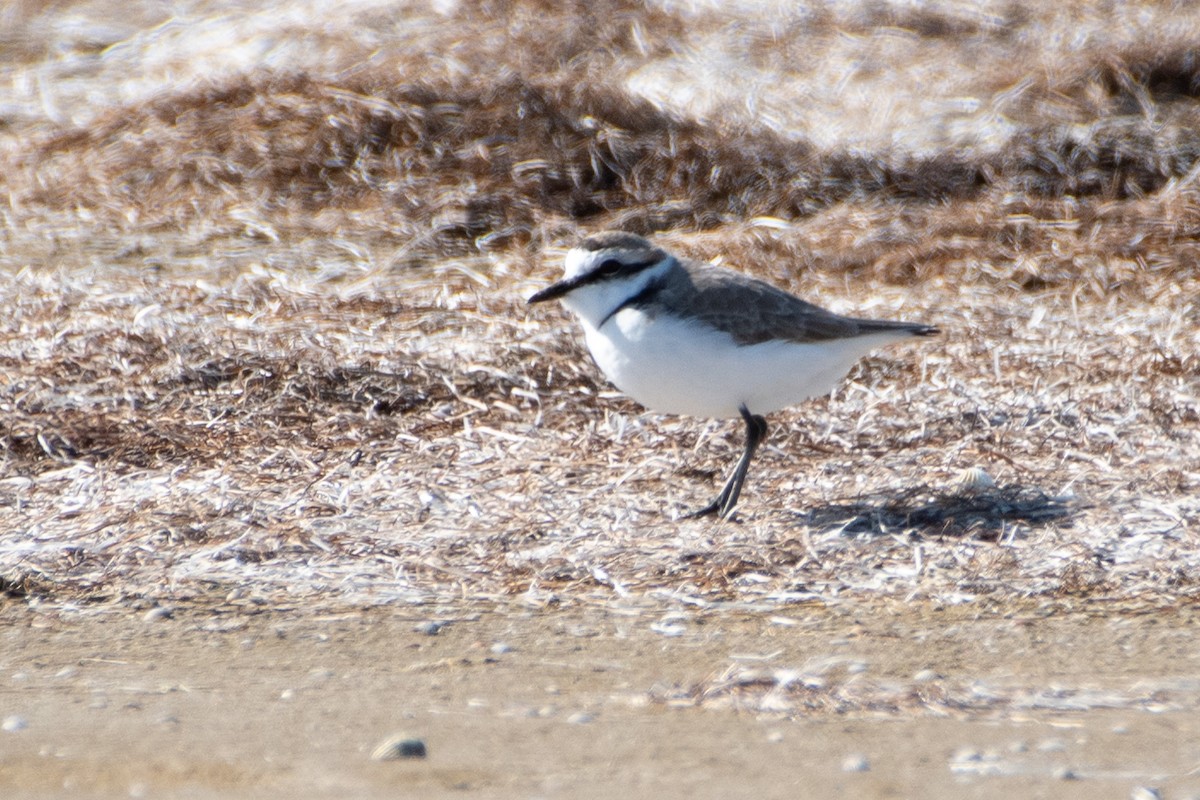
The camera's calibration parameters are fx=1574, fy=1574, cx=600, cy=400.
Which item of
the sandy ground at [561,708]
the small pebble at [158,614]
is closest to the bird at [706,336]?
the sandy ground at [561,708]

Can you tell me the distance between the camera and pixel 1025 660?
418cm

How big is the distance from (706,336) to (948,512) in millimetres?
1002

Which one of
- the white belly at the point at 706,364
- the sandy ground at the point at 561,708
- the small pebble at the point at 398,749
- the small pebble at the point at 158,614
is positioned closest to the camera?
the sandy ground at the point at 561,708

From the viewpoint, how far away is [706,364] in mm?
5258

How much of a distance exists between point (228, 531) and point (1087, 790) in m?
2.96

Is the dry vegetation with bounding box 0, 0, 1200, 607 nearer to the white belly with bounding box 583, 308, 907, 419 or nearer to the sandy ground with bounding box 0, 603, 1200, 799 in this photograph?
the sandy ground with bounding box 0, 603, 1200, 799

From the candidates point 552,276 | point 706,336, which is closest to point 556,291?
point 706,336

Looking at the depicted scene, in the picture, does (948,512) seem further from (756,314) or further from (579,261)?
(579,261)

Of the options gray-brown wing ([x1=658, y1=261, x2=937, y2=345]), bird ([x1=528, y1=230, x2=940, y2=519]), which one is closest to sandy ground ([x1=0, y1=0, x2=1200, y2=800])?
bird ([x1=528, y1=230, x2=940, y2=519])

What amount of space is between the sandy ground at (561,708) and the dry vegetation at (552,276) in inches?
10.6

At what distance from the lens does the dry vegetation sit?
5.07 m

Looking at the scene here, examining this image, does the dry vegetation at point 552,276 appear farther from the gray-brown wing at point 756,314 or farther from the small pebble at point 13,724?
the small pebble at point 13,724

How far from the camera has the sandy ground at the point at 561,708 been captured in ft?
11.0

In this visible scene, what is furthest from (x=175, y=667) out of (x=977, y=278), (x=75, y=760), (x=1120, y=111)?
(x=1120, y=111)
